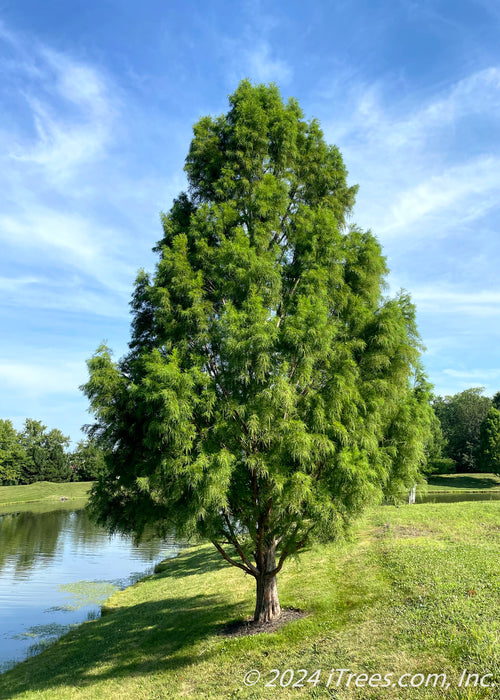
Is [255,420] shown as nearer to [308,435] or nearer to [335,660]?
[308,435]

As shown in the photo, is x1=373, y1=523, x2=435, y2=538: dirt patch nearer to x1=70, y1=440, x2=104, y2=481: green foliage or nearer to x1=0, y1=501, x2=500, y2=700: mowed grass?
x1=0, y1=501, x2=500, y2=700: mowed grass

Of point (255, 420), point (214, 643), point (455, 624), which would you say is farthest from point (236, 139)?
point (214, 643)

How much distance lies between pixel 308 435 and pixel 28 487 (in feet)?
271

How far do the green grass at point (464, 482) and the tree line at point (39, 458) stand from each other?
56.9 meters

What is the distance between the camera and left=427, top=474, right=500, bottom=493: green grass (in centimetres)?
5349

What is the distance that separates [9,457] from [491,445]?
82.5 meters

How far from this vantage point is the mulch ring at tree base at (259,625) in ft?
33.5

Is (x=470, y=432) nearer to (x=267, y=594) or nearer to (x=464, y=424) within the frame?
(x=464, y=424)

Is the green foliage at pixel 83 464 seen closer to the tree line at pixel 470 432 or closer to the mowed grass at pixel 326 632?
the tree line at pixel 470 432

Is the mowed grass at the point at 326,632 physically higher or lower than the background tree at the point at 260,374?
lower

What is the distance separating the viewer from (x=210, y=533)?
933 cm

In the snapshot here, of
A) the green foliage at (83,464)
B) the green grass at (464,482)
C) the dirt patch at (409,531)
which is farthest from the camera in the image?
the green foliage at (83,464)

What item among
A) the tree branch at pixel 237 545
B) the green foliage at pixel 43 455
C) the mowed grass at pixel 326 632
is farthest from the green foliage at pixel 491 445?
the green foliage at pixel 43 455

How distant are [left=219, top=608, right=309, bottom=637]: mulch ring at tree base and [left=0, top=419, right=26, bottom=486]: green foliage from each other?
8432cm
